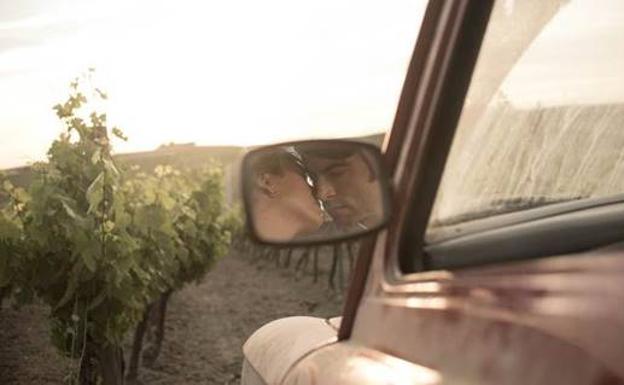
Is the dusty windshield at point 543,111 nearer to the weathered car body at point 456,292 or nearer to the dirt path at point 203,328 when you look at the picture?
the weathered car body at point 456,292

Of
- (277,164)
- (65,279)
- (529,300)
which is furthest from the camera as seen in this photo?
(65,279)

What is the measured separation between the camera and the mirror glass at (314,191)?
1453 mm

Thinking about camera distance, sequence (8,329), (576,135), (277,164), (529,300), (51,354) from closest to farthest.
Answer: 1. (529,300)
2. (576,135)
3. (277,164)
4. (51,354)
5. (8,329)

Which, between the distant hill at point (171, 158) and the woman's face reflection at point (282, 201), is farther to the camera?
the distant hill at point (171, 158)

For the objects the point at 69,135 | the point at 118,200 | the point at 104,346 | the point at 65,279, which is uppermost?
the point at 69,135

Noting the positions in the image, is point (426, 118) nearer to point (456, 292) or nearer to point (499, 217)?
point (499, 217)

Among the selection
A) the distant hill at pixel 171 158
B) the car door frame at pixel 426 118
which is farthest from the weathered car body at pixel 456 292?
the distant hill at pixel 171 158

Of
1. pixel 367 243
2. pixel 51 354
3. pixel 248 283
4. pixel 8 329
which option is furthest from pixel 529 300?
pixel 248 283

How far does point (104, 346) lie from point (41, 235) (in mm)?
1284

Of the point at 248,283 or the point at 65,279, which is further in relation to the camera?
the point at 248,283

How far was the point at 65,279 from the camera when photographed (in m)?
8.56

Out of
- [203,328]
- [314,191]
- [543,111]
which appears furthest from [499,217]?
[203,328]

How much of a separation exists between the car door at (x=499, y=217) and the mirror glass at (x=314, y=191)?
9cm

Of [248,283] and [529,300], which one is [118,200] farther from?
[248,283]
